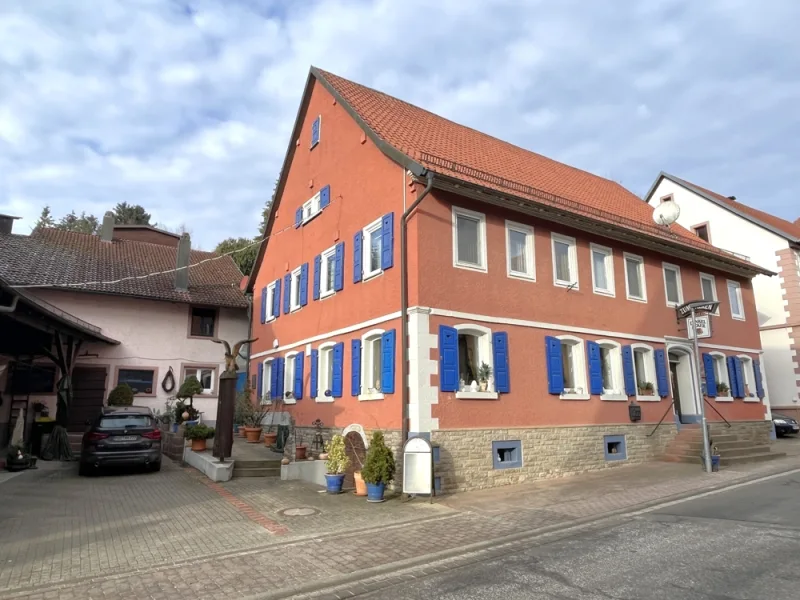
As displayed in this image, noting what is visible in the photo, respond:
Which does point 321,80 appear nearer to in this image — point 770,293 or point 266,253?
point 266,253

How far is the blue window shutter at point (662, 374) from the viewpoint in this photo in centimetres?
1609

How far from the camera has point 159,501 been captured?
10.6 m

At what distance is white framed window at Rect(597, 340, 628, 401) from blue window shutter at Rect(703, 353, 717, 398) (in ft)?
14.9

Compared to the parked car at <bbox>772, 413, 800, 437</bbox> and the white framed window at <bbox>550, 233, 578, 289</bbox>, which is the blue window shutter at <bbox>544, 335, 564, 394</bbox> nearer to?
the white framed window at <bbox>550, 233, 578, 289</bbox>

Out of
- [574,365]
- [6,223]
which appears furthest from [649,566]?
[6,223]

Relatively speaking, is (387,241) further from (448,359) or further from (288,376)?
(288,376)

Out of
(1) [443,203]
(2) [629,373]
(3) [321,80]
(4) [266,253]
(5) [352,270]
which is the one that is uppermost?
(3) [321,80]

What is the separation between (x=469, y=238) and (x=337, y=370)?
4956mm

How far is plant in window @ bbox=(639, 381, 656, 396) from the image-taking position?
15.6m

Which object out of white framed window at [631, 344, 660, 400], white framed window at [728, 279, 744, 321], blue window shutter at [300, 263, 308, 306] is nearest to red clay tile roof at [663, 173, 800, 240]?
white framed window at [728, 279, 744, 321]

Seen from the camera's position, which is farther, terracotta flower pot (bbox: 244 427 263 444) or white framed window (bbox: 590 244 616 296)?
terracotta flower pot (bbox: 244 427 263 444)

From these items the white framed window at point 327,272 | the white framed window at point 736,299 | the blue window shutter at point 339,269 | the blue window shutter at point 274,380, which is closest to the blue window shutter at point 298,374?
the blue window shutter at point 274,380

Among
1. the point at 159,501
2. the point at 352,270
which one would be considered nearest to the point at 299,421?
the point at 352,270

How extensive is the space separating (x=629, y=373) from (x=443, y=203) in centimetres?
736
